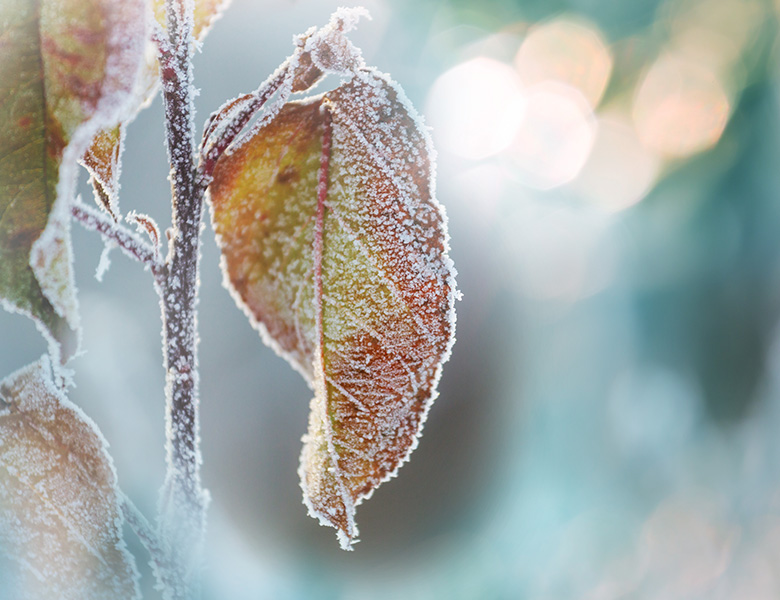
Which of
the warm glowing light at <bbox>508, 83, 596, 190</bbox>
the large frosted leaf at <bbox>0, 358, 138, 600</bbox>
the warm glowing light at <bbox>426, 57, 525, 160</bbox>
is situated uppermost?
the warm glowing light at <bbox>508, 83, 596, 190</bbox>

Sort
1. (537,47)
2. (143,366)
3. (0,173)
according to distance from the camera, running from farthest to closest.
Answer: (537,47), (143,366), (0,173)

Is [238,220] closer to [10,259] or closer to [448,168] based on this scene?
[10,259]

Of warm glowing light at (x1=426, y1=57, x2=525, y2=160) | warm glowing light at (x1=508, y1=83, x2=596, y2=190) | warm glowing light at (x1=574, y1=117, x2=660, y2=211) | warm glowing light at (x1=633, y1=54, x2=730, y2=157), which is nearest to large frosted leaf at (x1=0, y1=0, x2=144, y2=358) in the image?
warm glowing light at (x1=426, y1=57, x2=525, y2=160)

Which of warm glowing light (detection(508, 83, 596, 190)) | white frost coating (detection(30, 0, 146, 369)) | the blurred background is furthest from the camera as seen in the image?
warm glowing light (detection(508, 83, 596, 190))

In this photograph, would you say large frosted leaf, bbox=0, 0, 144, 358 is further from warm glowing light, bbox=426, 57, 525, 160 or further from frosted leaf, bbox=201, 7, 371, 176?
warm glowing light, bbox=426, 57, 525, 160

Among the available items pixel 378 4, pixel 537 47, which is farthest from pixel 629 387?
pixel 378 4

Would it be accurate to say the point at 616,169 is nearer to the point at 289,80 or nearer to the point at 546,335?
the point at 546,335

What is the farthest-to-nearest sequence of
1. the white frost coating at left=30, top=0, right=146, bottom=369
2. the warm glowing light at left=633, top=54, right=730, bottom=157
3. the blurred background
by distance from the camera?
the warm glowing light at left=633, top=54, right=730, bottom=157 → the blurred background → the white frost coating at left=30, top=0, right=146, bottom=369
